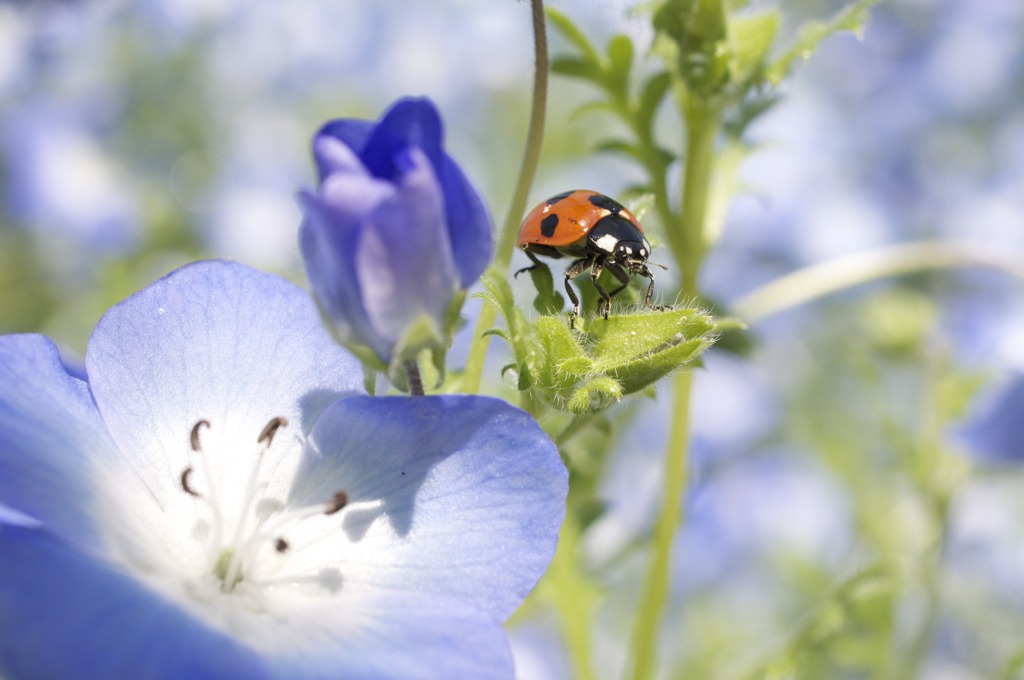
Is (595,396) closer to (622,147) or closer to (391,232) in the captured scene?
(391,232)

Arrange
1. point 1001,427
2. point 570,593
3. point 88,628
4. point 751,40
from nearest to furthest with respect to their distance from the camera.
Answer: point 88,628
point 751,40
point 570,593
point 1001,427

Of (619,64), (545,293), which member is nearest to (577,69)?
(619,64)

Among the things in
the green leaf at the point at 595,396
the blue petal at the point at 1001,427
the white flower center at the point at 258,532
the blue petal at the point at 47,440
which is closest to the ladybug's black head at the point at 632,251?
the green leaf at the point at 595,396

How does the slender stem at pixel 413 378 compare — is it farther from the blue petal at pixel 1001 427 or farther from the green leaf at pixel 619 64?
the blue petal at pixel 1001 427

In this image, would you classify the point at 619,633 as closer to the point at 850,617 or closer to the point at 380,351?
the point at 850,617

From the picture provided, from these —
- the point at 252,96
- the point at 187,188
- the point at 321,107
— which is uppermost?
the point at 252,96

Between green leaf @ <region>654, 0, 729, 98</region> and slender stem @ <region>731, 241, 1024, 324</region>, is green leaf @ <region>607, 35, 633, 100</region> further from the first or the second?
slender stem @ <region>731, 241, 1024, 324</region>

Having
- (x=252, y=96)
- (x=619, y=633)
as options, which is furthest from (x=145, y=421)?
(x=252, y=96)
